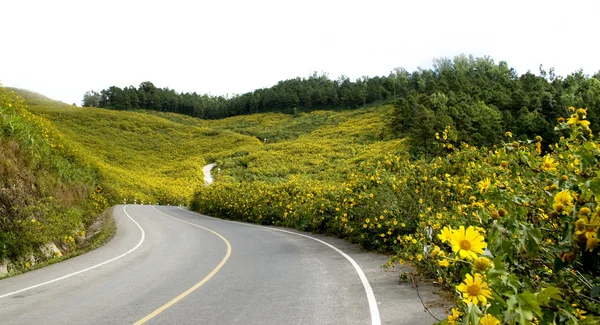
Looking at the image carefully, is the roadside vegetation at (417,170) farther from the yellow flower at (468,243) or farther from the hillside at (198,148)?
the hillside at (198,148)

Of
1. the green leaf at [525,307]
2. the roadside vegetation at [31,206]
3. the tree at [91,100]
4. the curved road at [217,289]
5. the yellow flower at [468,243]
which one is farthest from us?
the tree at [91,100]

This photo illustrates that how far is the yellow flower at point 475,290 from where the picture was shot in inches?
69.4

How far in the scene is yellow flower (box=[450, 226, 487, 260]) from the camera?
2012 millimetres

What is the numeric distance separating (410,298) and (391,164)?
7.30 meters

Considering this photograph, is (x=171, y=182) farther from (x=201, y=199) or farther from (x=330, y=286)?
(x=330, y=286)

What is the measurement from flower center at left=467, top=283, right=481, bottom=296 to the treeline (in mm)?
22517

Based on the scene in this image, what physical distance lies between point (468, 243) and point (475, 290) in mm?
316

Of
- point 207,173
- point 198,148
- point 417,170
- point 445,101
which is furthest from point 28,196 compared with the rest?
point 198,148

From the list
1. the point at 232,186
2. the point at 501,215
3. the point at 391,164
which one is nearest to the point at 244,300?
the point at 501,215

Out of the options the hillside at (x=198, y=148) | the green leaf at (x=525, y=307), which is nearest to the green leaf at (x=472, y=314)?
the green leaf at (x=525, y=307)

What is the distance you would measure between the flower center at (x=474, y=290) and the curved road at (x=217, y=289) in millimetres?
3529

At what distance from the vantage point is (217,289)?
277 inches

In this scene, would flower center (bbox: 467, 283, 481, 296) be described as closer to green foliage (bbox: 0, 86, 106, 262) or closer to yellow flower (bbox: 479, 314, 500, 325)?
yellow flower (bbox: 479, 314, 500, 325)

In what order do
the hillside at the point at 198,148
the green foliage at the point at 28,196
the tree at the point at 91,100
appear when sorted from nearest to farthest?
the green foliage at the point at 28,196, the hillside at the point at 198,148, the tree at the point at 91,100
